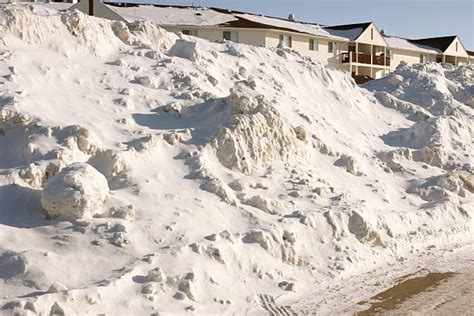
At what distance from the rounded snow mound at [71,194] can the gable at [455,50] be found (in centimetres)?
4966

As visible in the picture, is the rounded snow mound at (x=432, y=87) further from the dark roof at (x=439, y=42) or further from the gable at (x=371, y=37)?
the dark roof at (x=439, y=42)

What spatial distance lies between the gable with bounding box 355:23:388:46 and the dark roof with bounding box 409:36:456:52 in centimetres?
970

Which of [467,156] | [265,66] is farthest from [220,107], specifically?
[467,156]

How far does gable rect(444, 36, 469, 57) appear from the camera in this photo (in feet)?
180

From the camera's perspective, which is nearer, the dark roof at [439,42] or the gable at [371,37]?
the gable at [371,37]

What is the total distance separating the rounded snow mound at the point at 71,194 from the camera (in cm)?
1038

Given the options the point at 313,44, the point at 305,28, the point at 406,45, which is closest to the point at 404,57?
the point at 406,45

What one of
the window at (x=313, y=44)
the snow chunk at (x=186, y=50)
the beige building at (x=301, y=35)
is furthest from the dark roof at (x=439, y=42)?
the snow chunk at (x=186, y=50)

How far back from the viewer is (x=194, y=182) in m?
12.9

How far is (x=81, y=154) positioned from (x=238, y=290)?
14.3ft

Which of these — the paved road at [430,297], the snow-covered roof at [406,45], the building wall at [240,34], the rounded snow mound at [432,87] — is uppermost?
the snow-covered roof at [406,45]

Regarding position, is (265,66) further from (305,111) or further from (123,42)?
(123,42)

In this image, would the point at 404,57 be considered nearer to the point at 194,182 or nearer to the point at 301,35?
the point at 301,35

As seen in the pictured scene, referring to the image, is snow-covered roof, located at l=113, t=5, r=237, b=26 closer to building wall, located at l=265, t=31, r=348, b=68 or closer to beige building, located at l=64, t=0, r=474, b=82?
beige building, located at l=64, t=0, r=474, b=82
